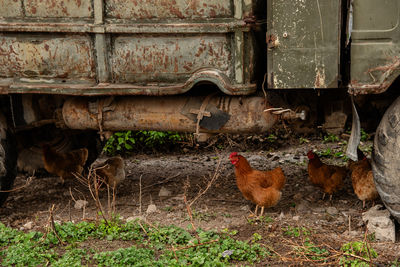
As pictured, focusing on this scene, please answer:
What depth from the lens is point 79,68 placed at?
16.3 feet

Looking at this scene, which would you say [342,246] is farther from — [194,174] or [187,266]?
[194,174]

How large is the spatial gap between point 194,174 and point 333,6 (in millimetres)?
3118

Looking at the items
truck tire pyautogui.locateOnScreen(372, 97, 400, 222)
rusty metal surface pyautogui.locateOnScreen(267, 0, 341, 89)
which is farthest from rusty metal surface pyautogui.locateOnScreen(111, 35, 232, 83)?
truck tire pyautogui.locateOnScreen(372, 97, 400, 222)

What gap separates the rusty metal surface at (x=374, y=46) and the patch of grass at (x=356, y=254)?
1.16 m

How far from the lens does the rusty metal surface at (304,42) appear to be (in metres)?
4.36

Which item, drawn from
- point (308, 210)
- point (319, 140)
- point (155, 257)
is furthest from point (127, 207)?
point (319, 140)

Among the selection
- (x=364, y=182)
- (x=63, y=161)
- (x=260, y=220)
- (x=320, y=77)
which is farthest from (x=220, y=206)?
(x=63, y=161)

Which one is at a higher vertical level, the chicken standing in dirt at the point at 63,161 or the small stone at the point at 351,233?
the chicken standing in dirt at the point at 63,161

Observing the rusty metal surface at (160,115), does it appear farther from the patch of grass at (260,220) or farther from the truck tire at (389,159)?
the truck tire at (389,159)

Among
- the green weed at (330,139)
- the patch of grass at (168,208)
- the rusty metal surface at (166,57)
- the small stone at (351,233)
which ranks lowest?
the green weed at (330,139)

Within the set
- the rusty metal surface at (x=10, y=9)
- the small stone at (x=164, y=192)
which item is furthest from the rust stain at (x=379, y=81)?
the rusty metal surface at (x=10, y=9)

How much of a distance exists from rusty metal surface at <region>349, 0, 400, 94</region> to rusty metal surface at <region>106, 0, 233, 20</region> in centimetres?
102

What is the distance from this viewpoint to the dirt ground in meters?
4.66

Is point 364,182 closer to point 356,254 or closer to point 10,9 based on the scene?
point 356,254
